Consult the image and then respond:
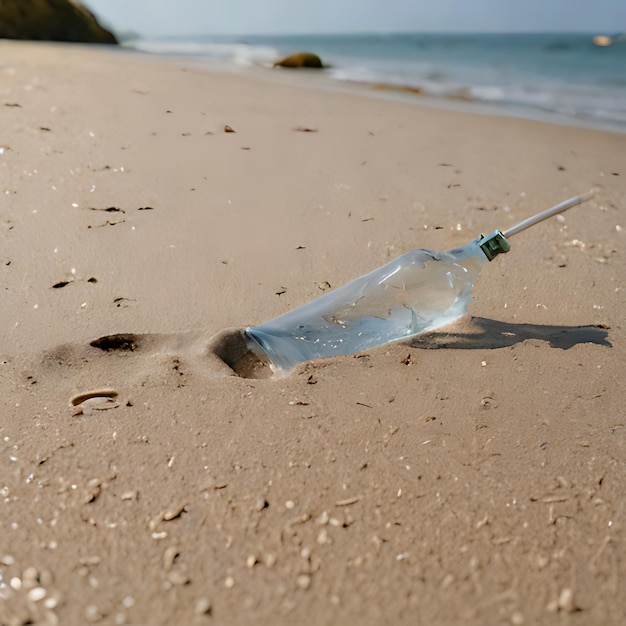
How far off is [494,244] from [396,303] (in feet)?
0.94

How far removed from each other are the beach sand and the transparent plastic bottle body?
0.07 metres

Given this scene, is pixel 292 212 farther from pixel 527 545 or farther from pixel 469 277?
pixel 527 545

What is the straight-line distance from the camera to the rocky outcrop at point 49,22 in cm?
845

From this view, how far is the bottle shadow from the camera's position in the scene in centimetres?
161

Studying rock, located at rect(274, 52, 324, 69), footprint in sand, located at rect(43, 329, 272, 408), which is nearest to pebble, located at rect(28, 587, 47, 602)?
footprint in sand, located at rect(43, 329, 272, 408)

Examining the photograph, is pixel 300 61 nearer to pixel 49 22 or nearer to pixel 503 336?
pixel 49 22

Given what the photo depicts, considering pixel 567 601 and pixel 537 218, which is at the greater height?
pixel 537 218

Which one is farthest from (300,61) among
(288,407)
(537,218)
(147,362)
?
(288,407)

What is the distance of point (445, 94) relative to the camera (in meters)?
5.98

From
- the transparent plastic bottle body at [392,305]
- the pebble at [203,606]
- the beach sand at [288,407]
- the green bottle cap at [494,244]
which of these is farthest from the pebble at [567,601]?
the green bottle cap at [494,244]

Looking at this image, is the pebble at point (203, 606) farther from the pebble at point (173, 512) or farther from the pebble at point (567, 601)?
the pebble at point (567, 601)

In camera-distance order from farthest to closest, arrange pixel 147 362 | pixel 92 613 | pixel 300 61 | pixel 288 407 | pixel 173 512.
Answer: pixel 300 61 < pixel 147 362 < pixel 288 407 < pixel 173 512 < pixel 92 613

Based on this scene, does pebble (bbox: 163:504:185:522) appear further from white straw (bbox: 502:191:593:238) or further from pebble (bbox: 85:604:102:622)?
white straw (bbox: 502:191:593:238)

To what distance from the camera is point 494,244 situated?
5.35ft
